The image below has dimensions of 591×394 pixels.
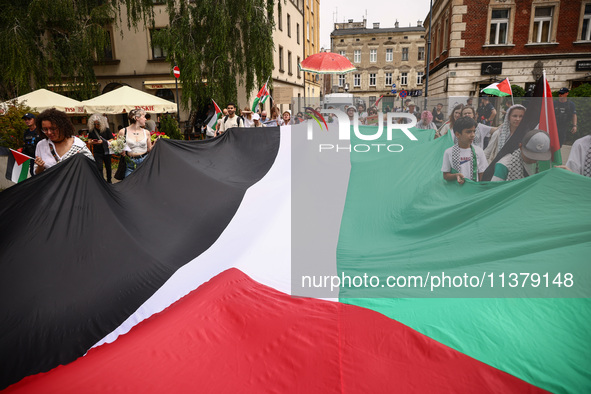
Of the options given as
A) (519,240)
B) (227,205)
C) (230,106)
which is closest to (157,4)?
(230,106)

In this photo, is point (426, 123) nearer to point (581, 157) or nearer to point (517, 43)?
point (581, 157)

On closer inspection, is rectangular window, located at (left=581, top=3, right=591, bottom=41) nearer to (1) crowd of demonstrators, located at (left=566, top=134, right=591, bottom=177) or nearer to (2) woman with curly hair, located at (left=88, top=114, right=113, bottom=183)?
(1) crowd of demonstrators, located at (left=566, top=134, right=591, bottom=177)

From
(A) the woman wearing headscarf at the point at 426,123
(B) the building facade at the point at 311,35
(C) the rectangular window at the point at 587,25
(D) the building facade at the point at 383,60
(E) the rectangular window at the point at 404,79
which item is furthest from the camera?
(E) the rectangular window at the point at 404,79

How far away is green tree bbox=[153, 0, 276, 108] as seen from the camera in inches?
669

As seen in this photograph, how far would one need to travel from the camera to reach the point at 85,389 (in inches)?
71.4

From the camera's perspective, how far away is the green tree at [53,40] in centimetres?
1630

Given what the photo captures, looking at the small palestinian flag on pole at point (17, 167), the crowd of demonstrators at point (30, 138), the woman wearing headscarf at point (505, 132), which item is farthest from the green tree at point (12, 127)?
the woman wearing headscarf at point (505, 132)

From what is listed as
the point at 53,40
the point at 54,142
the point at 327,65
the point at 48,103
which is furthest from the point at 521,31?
the point at 54,142

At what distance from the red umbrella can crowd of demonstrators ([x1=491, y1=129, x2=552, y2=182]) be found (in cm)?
1306

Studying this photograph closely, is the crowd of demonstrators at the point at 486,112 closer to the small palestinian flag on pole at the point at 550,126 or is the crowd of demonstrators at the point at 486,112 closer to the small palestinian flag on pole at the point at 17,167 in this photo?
the small palestinian flag on pole at the point at 550,126

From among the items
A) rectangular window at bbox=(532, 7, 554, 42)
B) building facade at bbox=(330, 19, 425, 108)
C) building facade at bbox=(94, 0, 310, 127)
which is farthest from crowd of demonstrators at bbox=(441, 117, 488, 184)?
building facade at bbox=(330, 19, 425, 108)

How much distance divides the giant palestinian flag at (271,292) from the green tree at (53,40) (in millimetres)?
16048

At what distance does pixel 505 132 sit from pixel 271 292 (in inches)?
136

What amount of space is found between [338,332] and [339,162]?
3397 millimetres
